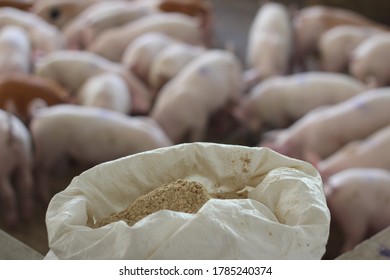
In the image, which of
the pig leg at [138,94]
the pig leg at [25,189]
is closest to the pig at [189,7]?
the pig leg at [138,94]

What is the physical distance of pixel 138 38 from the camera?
3.73 metres

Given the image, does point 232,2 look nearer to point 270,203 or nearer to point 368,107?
point 368,107

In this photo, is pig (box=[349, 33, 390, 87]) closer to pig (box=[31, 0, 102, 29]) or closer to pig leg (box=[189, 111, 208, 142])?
pig leg (box=[189, 111, 208, 142])

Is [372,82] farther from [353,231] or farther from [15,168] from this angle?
[15,168]

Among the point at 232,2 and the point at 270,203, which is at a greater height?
the point at 270,203

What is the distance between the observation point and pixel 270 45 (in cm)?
375

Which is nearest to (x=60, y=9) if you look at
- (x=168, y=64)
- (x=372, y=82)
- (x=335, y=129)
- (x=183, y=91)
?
(x=168, y=64)

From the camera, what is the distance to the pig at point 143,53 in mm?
3434

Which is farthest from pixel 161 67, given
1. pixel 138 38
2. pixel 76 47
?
pixel 76 47

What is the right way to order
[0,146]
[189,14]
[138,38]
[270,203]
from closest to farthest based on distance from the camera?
[270,203] < [0,146] < [138,38] < [189,14]

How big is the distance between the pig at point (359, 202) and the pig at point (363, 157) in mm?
169

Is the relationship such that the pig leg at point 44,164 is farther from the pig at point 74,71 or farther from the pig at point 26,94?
the pig at point 74,71
